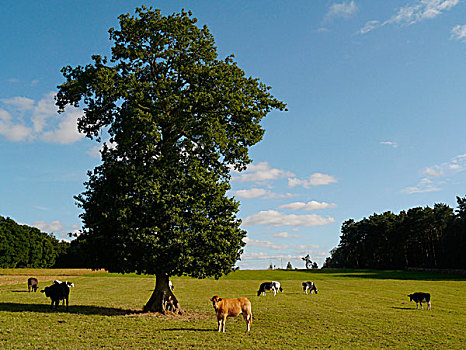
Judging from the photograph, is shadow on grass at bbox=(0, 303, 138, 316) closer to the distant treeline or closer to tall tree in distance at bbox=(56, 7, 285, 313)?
tall tree in distance at bbox=(56, 7, 285, 313)

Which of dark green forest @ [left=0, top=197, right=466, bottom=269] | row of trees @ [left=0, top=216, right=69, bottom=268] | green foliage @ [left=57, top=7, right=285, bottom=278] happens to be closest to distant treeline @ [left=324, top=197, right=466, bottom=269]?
dark green forest @ [left=0, top=197, right=466, bottom=269]

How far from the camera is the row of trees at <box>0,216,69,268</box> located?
14262 centimetres

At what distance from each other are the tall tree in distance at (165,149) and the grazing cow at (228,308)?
415 centimetres

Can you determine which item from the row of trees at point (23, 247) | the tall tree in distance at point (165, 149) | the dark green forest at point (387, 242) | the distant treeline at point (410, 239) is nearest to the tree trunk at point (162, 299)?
the tall tree in distance at point (165, 149)

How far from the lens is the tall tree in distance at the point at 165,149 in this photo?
77.0ft

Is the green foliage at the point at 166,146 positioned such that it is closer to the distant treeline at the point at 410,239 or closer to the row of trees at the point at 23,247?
the distant treeline at the point at 410,239

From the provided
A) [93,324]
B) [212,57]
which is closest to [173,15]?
[212,57]

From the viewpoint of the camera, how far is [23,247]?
491 ft

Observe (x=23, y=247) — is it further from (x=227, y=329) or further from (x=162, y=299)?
(x=227, y=329)

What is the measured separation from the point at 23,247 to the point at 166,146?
148425 millimetres

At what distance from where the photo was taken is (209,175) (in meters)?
25.1

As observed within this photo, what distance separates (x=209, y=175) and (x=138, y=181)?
4.48 metres

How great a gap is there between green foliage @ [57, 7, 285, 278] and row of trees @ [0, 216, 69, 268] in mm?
138557

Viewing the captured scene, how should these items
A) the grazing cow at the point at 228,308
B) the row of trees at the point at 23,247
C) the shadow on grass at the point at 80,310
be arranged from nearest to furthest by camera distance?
the grazing cow at the point at 228,308
the shadow on grass at the point at 80,310
the row of trees at the point at 23,247
